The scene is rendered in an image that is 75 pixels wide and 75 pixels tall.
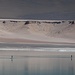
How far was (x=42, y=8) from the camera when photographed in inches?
64.4

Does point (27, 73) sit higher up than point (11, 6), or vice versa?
point (11, 6)

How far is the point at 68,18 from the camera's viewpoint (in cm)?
168

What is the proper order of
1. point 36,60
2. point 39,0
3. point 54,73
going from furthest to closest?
point 36,60, point 54,73, point 39,0

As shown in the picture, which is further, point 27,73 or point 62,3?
point 27,73

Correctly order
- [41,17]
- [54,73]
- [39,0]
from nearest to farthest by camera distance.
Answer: [39,0]
[41,17]
[54,73]

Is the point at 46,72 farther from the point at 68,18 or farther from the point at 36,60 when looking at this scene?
the point at 68,18

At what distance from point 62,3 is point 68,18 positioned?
0.44 ft

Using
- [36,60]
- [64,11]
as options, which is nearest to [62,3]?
[64,11]

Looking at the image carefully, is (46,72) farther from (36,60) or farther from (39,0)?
(39,0)

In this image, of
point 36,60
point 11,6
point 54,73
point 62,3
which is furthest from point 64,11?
point 36,60

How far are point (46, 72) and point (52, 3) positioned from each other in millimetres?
4442

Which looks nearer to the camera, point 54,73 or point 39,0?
point 39,0

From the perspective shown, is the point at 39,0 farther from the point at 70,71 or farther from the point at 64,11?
the point at 70,71

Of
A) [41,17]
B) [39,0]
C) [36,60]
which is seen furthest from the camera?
[36,60]
